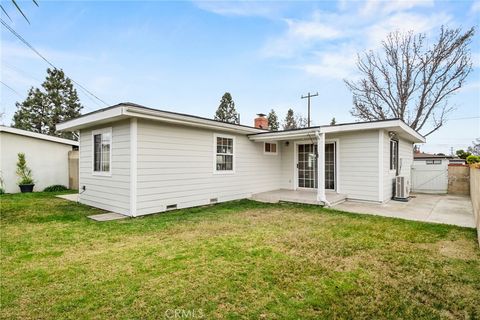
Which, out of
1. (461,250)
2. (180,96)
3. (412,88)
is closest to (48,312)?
(461,250)

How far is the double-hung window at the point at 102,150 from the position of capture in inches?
277

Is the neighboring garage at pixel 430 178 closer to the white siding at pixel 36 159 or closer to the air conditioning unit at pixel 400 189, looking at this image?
the air conditioning unit at pixel 400 189

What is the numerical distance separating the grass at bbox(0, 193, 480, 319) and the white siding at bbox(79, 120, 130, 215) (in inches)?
46.3

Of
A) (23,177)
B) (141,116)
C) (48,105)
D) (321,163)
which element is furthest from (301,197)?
(48,105)

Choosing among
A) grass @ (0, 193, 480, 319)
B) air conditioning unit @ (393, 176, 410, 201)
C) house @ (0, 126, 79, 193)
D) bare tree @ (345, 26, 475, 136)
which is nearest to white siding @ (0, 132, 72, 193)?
house @ (0, 126, 79, 193)

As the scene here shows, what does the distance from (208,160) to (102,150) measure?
10.2 feet

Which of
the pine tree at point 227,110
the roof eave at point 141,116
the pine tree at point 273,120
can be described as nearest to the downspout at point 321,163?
the roof eave at point 141,116

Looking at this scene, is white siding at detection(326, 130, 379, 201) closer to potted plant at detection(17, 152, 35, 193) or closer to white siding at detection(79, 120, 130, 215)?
white siding at detection(79, 120, 130, 215)

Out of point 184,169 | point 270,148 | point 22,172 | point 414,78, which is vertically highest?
point 414,78

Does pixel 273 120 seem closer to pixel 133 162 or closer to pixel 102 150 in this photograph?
pixel 102 150

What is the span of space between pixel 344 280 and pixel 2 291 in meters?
3.66

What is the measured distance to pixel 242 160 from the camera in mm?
8969

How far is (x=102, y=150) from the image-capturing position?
734 cm

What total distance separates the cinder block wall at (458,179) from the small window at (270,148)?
7.61m
